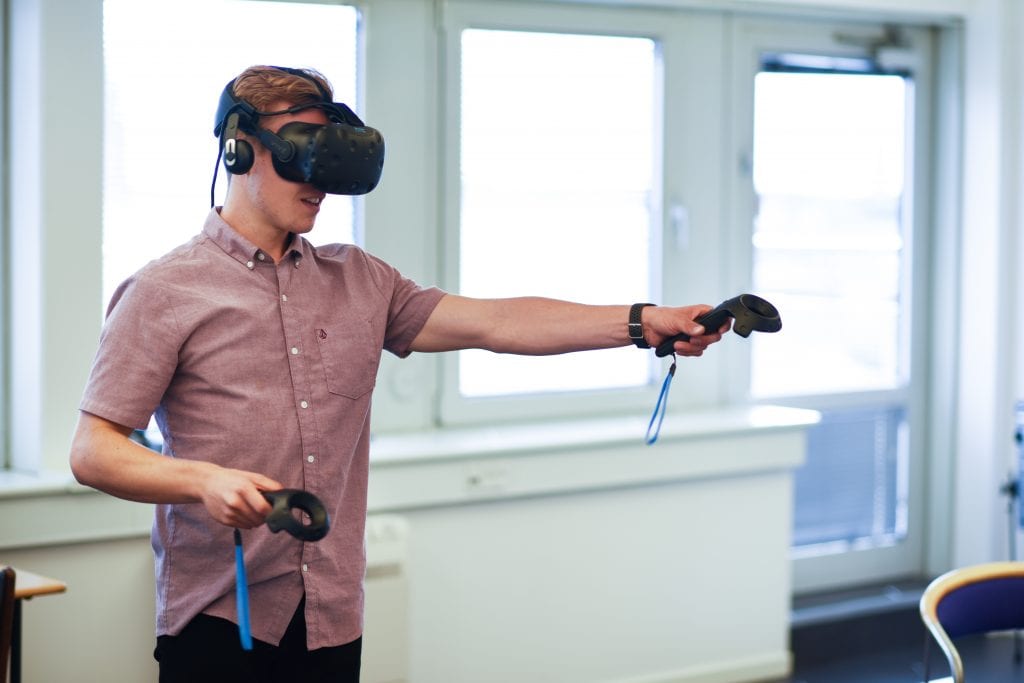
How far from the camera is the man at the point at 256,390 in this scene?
68.2 inches

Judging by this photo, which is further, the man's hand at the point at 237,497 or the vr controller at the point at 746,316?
Result: the vr controller at the point at 746,316

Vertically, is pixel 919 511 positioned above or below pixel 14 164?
below

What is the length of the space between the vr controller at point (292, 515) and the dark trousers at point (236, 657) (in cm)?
34

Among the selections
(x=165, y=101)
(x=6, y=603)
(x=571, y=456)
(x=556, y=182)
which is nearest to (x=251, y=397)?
(x=6, y=603)

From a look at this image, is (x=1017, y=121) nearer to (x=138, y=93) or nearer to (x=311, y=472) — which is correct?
(x=138, y=93)

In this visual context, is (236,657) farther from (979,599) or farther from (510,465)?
(510,465)

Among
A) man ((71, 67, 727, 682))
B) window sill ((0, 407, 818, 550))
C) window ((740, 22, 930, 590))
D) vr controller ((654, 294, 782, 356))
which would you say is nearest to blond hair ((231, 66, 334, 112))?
man ((71, 67, 727, 682))

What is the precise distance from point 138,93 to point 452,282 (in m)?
1.04

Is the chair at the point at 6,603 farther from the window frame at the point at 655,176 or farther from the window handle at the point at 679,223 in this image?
the window handle at the point at 679,223

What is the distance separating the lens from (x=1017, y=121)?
13.9 ft

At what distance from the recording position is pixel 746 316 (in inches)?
73.7

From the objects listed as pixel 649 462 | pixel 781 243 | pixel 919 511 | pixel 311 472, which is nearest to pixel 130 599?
pixel 311 472

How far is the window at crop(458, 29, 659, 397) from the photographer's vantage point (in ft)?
12.0

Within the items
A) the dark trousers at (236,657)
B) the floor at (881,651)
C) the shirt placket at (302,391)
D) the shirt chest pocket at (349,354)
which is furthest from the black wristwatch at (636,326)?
the floor at (881,651)
